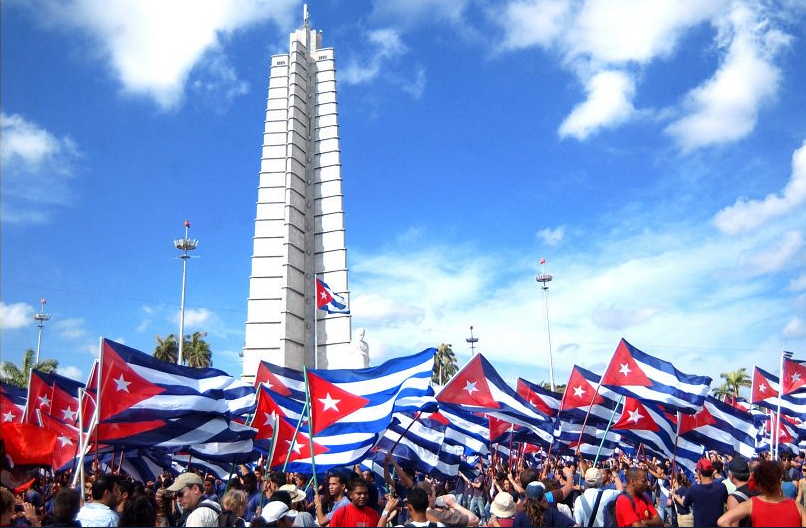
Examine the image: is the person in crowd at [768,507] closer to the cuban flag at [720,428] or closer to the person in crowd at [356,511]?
the person in crowd at [356,511]

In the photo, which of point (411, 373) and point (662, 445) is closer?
point (411, 373)

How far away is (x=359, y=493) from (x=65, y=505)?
2578 millimetres

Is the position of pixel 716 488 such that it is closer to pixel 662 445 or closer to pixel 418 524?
pixel 418 524

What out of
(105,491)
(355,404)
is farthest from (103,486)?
(355,404)

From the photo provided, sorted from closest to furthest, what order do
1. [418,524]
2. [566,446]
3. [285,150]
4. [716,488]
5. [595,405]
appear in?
[418,524]
[716,488]
[595,405]
[566,446]
[285,150]

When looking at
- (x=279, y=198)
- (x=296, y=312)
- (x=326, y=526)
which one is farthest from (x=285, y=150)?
(x=326, y=526)

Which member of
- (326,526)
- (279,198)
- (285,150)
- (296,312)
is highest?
(285,150)

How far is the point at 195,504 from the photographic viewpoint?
696cm

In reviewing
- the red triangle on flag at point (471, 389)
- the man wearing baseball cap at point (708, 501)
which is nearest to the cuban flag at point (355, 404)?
the red triangle on flag at point (471, 389)

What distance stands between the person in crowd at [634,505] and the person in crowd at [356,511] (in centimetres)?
246

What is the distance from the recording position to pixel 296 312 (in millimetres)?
48219

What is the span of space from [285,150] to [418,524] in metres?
48.8

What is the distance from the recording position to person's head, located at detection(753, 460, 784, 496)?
494 centimetres

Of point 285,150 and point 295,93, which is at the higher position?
point 295,93
